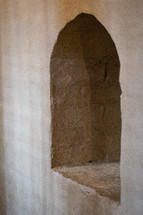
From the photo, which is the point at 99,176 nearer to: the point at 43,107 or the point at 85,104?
the point at 85,104

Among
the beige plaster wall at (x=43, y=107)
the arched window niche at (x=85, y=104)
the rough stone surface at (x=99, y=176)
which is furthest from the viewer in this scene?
the arched window niche at (x=85, y=104)

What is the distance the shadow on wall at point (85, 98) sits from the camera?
421 cm

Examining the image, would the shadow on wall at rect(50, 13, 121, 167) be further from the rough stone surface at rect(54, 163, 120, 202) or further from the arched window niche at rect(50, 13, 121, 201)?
the rough stone surface at rect(54, 163, 120, 202)

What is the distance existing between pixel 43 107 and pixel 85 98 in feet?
1.28

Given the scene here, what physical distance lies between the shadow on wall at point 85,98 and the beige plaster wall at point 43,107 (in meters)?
0.10

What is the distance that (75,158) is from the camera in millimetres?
4418

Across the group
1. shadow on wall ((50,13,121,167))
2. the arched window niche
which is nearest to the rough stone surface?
the arched window niche

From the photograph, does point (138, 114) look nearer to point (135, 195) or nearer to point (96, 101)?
point (135, 195)

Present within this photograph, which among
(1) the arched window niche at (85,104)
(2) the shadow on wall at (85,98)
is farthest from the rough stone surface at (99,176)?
(2) the shadow on wall at (85,98)

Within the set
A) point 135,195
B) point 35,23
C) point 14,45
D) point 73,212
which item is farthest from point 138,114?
point 14,45

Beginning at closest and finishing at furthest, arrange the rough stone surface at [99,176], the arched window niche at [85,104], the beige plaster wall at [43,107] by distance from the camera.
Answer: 1. the beige plaster wall at [43,107]
2. the rough stone surface at [99,176]
3. the arched window niche at [85,104]

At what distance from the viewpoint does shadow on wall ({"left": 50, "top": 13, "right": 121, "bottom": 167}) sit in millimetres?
4215

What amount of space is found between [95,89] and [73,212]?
1.15 meters

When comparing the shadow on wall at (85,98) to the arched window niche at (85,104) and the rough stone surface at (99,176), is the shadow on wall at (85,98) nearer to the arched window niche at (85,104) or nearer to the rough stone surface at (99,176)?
the arched window niche at (85,104)
